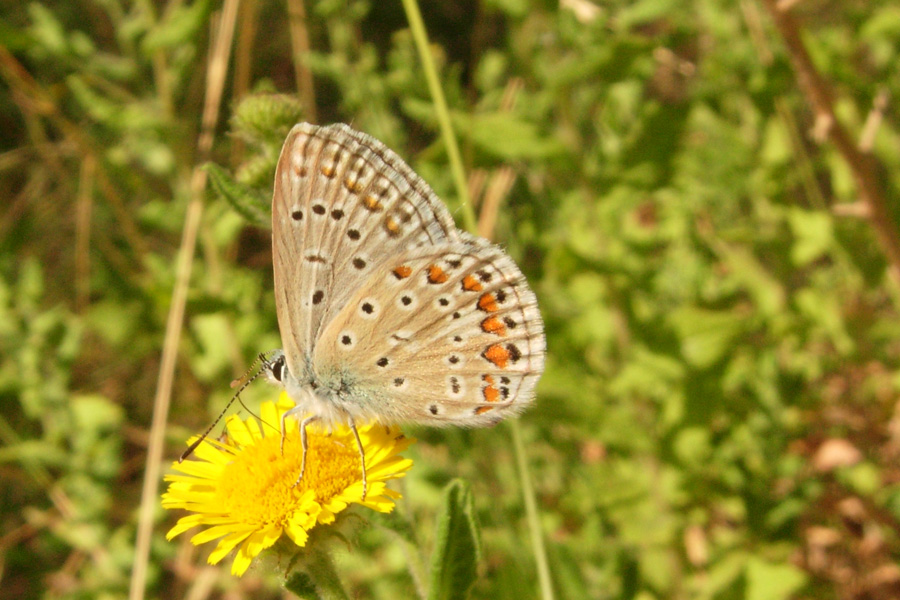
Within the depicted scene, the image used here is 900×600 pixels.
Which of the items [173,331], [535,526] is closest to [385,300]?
[535,526]

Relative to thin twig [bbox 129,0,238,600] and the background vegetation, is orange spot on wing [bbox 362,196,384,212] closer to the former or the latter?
the background vegetation

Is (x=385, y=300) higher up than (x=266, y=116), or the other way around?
(x=266, y=116)

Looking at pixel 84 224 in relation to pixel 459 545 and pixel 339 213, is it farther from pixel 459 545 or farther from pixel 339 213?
pixel 459 545

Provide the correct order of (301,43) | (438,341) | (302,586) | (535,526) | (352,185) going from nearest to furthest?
(302,586) < (352,185) < (438,341) < (535,526) < (301,43)

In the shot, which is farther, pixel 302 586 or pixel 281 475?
pixel 281 475

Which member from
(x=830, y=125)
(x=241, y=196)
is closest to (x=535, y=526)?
(x=241, y=196)

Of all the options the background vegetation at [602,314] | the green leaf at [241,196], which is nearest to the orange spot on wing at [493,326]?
the green leaf at [241,196]

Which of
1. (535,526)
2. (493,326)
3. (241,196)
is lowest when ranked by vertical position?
(535,526)

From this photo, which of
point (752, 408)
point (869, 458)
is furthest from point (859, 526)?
point (752, 408)

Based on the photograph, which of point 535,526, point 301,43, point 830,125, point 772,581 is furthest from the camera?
point 301,43
